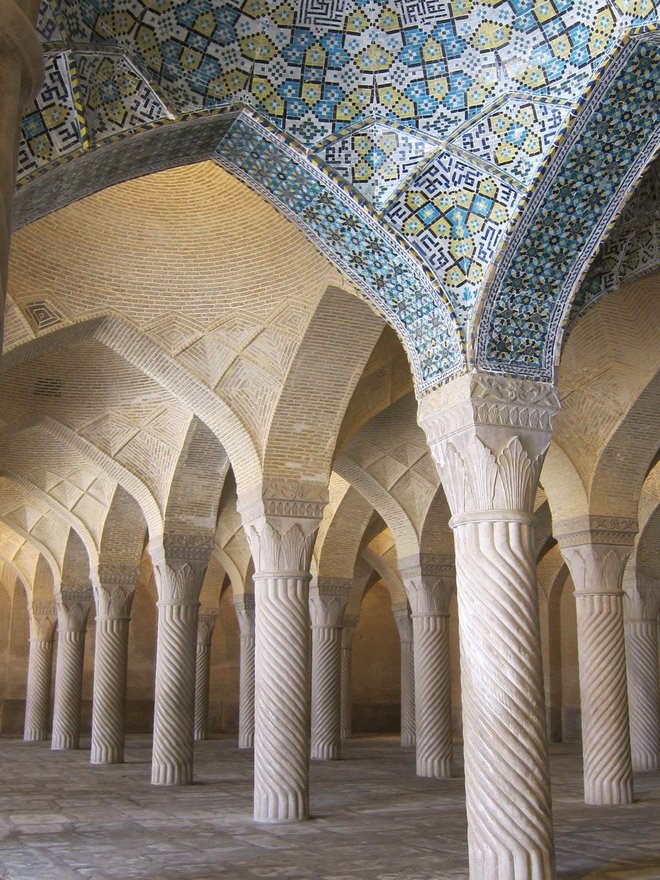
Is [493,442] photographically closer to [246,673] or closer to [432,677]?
[432,677]

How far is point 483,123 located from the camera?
518 cm

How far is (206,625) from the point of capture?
17125mm

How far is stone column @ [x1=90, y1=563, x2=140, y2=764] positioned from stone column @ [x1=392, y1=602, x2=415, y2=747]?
16.2ft

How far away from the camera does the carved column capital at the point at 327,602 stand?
13.1 meters

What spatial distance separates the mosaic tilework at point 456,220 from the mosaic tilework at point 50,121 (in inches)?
70.6

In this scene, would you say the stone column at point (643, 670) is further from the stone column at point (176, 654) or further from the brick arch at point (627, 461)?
the stone column at point (176, 654)

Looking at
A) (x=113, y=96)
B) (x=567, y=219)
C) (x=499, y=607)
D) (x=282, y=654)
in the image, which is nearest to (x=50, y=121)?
(x=113, y=96)

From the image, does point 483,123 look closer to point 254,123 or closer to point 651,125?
point 651,125

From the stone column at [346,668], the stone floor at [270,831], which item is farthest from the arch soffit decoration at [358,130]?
the stone column at [346,668]

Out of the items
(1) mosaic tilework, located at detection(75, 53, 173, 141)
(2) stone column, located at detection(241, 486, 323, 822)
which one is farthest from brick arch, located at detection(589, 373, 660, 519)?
(1) mosaic tilework, located at detection(75, 53, 173, 141)

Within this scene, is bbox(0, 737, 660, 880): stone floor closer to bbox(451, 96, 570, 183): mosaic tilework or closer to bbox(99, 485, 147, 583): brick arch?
bbox(99, 485, 147, 583): brick arch

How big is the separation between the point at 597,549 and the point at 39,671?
11.9 m

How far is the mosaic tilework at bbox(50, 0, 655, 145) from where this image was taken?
15.9ft

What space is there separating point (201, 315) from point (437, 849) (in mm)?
4381
